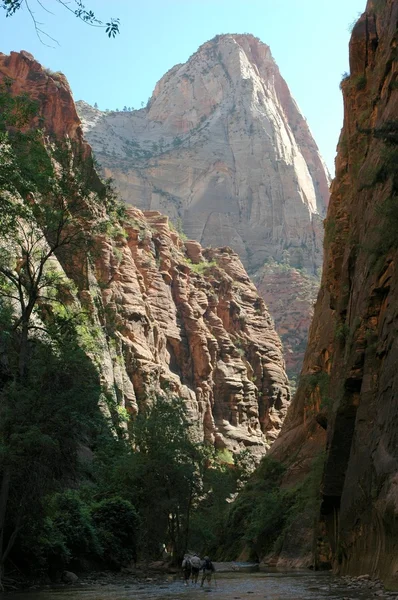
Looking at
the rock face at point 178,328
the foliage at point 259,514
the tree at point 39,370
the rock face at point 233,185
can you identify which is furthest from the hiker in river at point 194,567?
the rock face at point 233,185

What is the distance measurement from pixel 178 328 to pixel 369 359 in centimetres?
6735

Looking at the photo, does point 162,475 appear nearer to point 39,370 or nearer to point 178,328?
point 39,370

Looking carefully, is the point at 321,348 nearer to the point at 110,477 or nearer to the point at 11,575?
the point at 110,477

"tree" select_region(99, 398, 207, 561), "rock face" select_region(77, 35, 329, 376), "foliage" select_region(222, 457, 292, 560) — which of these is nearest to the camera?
"tree" select_region(99, 398, 207, 561)

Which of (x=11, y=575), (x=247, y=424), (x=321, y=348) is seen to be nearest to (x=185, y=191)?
(x=247, y=424)

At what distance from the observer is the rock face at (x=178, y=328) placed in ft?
237

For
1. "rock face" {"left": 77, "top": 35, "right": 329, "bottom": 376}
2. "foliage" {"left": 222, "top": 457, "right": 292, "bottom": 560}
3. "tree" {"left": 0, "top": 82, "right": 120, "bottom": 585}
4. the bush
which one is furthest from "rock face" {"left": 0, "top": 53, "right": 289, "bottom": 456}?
"rock face" {"left": 77, "top": 35, "right": 329, "bottom": 376}

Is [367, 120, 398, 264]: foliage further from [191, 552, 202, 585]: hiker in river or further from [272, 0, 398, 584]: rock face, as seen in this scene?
[191, 552, 202, 585]: hiker in river

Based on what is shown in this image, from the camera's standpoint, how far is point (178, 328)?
8869 centimetres

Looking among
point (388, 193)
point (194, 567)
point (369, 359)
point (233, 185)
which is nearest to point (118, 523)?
point (194, 567)

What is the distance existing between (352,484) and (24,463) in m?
8.81

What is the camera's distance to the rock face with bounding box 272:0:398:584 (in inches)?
667

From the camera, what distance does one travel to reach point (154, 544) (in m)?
39.9

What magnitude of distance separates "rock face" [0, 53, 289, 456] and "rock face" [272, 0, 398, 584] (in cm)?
3339
